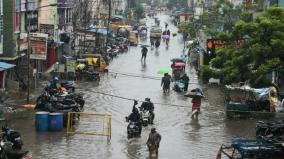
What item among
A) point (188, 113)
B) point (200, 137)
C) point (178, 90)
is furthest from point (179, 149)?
point (178, 90)

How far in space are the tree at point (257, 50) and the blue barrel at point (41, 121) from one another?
8150 mm

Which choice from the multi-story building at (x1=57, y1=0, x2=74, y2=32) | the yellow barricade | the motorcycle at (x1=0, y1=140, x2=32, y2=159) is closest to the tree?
the yellow barricade

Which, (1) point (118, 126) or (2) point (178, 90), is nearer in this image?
(1) point (118, 126)

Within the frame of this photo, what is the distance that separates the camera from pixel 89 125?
25.9m

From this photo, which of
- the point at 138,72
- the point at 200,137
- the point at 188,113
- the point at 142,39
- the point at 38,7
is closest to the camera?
the point at 200,137

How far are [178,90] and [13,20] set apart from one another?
33.7 feet

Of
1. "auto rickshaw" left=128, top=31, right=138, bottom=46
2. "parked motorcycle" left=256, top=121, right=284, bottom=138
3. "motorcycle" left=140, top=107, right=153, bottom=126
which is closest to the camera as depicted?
"parked motorcycle" left=256, top=121, right=284, bottom=138

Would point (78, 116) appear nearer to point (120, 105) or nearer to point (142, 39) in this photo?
point (120, 105)

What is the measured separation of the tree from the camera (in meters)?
26.8

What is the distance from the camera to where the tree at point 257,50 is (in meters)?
26.8

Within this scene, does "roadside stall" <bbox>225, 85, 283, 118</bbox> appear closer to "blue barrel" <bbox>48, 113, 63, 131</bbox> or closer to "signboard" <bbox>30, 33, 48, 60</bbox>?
"blue barrel" <bbox>48, 113, 63, 131</bbox>

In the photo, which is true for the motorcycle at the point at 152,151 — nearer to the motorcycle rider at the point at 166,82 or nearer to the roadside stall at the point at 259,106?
the roadside stall at the point at 259,106

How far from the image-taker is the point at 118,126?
2630cm

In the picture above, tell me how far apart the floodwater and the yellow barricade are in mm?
44
